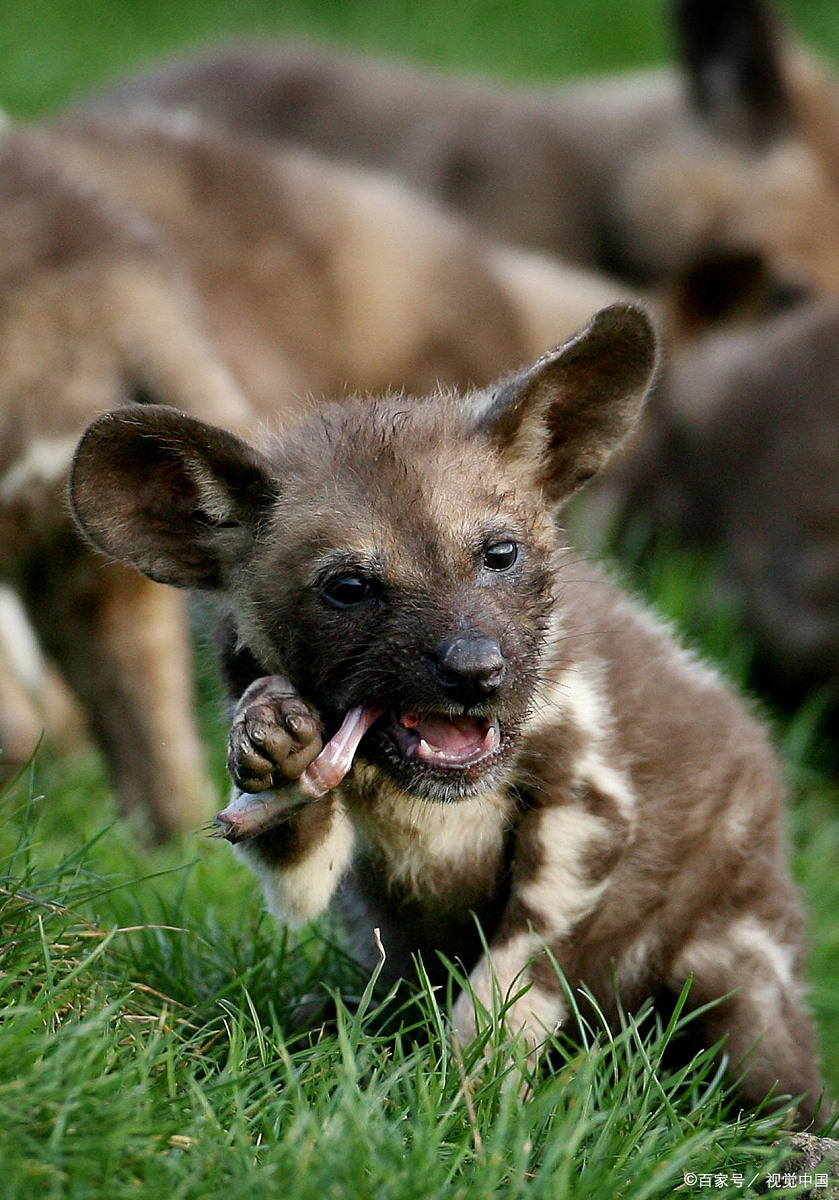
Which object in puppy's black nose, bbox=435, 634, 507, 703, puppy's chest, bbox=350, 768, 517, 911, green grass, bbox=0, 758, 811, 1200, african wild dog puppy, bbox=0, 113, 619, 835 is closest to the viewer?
green grass, bbox=0, 758, 811, 1200

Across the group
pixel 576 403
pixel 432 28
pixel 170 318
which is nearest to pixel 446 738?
pixel 576 403

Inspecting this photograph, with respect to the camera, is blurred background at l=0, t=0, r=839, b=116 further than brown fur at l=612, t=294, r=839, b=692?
Yes

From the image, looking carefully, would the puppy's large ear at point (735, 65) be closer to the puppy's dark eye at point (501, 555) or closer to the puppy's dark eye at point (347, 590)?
the puppy's dark eye at point (501, 555)

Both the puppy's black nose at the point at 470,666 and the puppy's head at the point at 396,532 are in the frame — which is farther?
the puppy's head at the point at 396,532

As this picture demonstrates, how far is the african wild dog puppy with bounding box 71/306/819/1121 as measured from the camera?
329 centimetres

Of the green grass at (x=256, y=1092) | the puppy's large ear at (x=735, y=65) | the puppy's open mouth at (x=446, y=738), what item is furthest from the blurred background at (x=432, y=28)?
the puppy's open mouth at (x=446, y=738)

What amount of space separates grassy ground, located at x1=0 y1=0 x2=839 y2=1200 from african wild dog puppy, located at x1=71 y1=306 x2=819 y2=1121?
0.70 ft

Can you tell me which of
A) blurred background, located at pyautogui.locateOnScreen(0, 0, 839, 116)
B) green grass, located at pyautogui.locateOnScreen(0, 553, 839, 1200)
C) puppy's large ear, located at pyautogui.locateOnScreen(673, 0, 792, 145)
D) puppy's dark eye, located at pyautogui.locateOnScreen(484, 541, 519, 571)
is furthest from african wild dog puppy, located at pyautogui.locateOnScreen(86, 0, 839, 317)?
green grass, located at pyautogui.locateOnScreen(0, 553, 839, 1200)

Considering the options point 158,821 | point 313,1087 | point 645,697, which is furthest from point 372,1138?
point 158,821

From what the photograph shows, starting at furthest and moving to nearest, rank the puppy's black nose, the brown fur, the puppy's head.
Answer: the brown fur → the puppy's head → the puppy's black nose

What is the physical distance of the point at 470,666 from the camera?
3137 millimetres

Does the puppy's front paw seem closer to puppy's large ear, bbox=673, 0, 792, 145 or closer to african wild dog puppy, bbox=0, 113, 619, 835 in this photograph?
african wild dog puppy, bbox=0, 113, 619, 835

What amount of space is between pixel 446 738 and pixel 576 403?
32.8 inches

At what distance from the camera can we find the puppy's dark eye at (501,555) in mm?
3402
